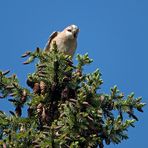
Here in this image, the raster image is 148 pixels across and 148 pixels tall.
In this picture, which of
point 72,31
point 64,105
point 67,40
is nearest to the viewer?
point 64,105

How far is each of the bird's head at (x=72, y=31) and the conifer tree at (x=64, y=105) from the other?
4.26 m

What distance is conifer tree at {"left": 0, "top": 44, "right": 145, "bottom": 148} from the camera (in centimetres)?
704

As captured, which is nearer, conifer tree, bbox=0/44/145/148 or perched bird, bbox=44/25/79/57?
conifer tree, bbox=0/44/145/148

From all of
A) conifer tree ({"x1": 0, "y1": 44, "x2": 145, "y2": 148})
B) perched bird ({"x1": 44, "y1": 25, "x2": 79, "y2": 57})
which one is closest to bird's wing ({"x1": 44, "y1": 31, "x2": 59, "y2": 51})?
perched bird ({"x1": 44, "y1": 25, "x2": 79, "y2": 57})

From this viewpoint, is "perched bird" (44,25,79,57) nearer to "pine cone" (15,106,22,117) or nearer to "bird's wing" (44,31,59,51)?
"bird's wing" (44,31,59,51)

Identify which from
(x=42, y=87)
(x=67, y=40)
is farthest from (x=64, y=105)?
(x=67, y=40)

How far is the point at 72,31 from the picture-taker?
1263 cm

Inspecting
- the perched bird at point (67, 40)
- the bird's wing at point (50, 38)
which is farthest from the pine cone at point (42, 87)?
the bird's wing at point (50, 38)

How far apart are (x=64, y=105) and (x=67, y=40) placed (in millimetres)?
5345

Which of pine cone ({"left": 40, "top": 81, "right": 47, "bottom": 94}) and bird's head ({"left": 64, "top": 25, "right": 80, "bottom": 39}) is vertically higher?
bird's head ({"left": 64, "top": 25, "right": 80, "bottom": 39})

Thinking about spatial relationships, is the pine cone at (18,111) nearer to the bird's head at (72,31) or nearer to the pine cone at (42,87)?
the pine cone at (42,87)

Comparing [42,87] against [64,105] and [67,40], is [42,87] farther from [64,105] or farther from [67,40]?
[67,40]

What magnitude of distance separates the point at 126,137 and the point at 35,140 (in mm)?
1658

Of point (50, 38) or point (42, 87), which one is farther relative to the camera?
point (50, 38)
